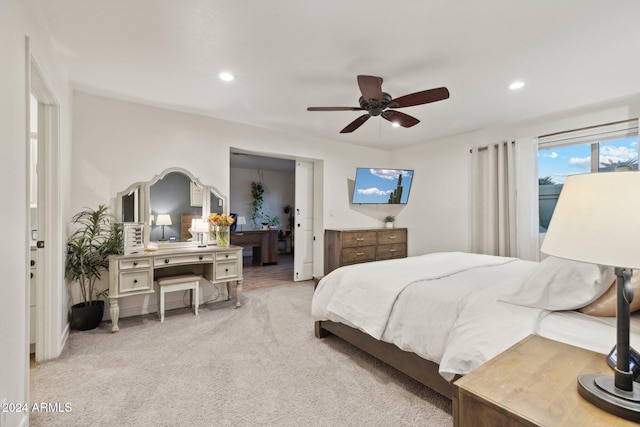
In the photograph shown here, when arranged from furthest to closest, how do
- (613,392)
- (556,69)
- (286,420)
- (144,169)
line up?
(144,169)
(556,69)
(286,420)
(613,392)

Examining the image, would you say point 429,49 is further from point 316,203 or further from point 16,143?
point 316,203

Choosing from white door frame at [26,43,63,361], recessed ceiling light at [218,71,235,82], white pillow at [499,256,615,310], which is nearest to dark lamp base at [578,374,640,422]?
white pillow at [499,256,615,310]

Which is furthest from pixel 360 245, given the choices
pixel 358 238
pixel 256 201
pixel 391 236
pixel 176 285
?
pixel 256 201

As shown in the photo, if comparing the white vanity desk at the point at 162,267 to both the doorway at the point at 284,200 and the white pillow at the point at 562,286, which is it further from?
the white pillow at the point at 562,286

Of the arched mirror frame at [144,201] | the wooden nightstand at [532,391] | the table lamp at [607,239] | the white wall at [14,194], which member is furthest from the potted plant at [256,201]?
the table lamp at [607,239]

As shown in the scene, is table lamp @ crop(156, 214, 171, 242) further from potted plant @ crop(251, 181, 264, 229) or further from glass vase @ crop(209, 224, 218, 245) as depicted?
potted plant @ crop(251, 181, 264, 229)

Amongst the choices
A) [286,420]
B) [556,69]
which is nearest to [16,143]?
[286,420]

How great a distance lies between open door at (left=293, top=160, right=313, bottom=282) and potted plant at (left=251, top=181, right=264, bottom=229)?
2855 mm

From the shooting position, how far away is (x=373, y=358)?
7.79 ft

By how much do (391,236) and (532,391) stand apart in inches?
174

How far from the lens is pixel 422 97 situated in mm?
2443

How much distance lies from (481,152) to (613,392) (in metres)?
4.10

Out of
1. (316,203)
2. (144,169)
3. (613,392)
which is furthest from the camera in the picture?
(316,203)

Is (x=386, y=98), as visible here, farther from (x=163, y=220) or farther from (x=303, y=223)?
(x=303, y=223)
